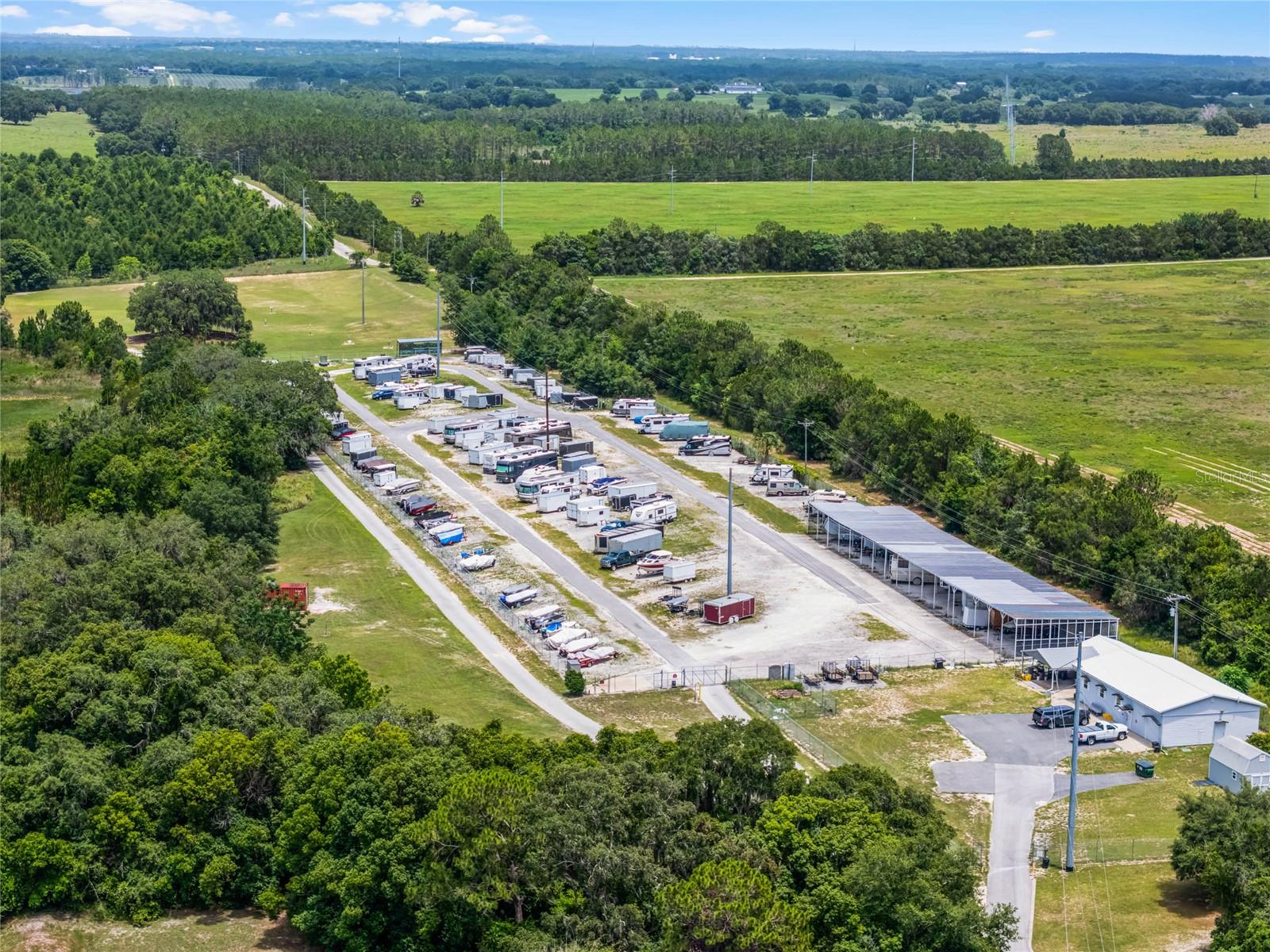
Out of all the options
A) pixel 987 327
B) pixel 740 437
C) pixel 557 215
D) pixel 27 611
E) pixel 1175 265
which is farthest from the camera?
pixel 557 215

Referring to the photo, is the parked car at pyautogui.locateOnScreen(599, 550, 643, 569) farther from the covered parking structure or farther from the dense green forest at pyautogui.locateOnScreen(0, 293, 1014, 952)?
the dense green forest at pyautogui.locateOnScreen(0, 293, 1014, 952)

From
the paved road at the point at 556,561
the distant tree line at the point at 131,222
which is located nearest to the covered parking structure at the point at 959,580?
the paved road at the point at 556,561

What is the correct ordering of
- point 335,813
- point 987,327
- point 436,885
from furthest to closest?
point 987,327 → point 335,813 → point 436,885

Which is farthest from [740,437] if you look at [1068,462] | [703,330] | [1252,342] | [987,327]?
[1252,342]

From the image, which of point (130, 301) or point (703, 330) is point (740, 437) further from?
point (130, 301)

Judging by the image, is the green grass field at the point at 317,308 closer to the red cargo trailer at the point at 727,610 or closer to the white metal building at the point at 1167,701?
the red cargo trailer at the point at 727,610

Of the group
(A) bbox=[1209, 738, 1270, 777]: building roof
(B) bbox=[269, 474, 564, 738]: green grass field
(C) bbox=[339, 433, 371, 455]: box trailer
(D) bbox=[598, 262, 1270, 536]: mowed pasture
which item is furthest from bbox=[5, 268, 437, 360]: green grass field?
(A) bbox=[1209, 738, 1270, 777]: building roof
